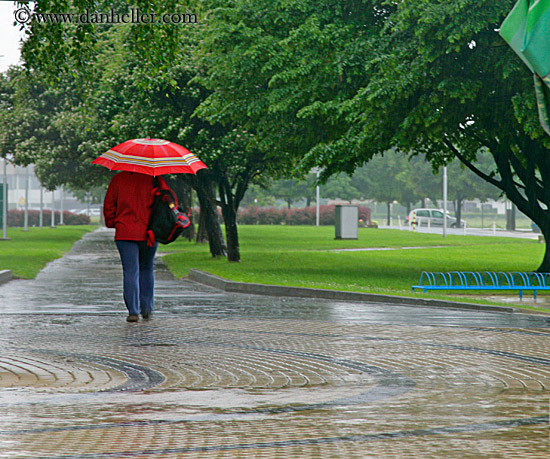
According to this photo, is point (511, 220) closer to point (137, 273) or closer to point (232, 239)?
point (232, 239)

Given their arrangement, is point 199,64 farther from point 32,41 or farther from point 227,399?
point 227,399

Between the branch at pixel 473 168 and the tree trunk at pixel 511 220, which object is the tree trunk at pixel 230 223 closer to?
the branch at pixel 473 168

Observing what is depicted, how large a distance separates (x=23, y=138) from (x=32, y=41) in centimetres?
2713

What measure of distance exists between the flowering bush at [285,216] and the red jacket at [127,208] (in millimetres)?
74752

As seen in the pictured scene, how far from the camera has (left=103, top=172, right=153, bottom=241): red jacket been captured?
11.8 meters

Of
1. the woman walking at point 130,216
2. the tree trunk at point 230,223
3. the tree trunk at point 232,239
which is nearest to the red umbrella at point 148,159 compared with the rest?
the woman walking at point 130,216

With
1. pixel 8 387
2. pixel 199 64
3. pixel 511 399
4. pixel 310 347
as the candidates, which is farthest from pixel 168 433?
pixel 199 64

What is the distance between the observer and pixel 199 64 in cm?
2767

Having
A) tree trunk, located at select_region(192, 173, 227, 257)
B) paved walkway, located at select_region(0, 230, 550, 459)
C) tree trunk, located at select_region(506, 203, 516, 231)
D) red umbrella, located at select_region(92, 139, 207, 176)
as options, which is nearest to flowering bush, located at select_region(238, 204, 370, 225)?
tree trunk, located at select_region(506, 203, 516, 231)

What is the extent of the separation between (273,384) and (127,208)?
4.87 metres

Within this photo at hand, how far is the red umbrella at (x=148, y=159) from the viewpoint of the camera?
1178 centimetres

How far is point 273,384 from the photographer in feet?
24.8

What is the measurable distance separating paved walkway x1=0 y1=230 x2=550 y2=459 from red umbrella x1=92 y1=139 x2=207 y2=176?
1982 millimetres

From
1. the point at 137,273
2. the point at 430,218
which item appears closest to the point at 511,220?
the point at 430,218
